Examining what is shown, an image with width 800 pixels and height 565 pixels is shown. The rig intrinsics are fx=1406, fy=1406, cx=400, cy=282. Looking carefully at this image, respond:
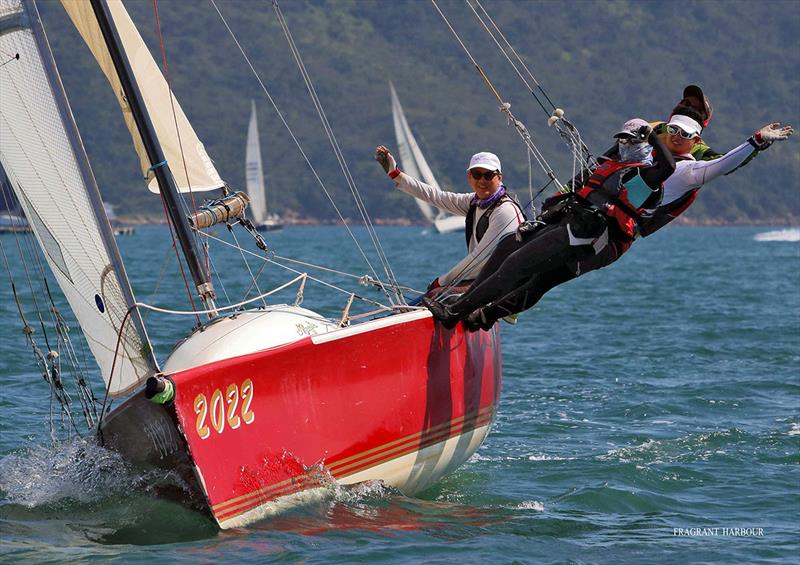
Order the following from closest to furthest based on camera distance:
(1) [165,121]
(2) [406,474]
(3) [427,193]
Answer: (2) [406,474] < (3) [427,193] < (1) [165,121]

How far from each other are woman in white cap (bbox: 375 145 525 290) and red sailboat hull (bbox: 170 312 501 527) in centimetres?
34

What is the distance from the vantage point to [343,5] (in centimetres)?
15375

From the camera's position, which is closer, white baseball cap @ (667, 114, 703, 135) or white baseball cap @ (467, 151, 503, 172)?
white baseball cap @ (667, 114, 703, 135)

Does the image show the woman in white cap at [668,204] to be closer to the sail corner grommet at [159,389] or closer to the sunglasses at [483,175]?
the sunglasses at [483,175]

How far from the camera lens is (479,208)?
730 cm

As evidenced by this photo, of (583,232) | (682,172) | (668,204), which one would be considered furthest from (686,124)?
(583,232)

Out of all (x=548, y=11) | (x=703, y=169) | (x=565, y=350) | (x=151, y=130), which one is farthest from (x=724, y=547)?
(x=548, y=11)

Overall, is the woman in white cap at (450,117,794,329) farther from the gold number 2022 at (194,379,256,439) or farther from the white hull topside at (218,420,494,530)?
the gold number 2022 at (194,379,256,439)

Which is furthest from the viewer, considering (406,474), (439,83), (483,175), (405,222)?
(439,83)

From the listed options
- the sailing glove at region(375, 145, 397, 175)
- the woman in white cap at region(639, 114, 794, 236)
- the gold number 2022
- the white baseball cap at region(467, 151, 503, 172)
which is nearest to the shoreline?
the sailing glove at region(375, 145, 397, 175)

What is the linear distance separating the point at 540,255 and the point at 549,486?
132cm

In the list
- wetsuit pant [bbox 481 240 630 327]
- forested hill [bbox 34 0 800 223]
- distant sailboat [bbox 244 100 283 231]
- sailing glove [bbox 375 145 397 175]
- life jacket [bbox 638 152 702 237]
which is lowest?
wetsuit pant [bbox 481 240 630 327]

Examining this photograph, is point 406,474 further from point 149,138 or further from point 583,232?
point 149,138

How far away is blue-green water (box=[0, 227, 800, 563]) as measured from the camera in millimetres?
5922
